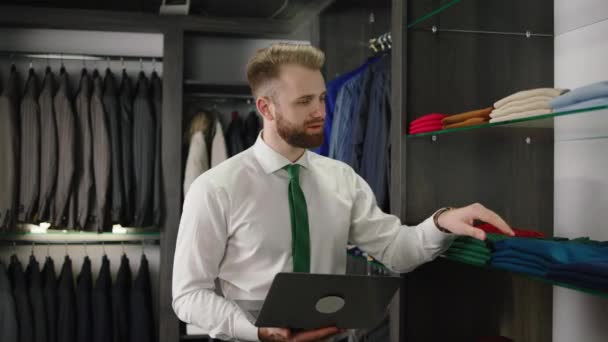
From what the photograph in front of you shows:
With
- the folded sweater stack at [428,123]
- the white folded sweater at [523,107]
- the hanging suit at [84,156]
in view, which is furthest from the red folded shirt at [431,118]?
the hanging suit at [84,156]

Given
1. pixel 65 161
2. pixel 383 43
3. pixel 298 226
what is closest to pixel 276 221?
pixel 298 226

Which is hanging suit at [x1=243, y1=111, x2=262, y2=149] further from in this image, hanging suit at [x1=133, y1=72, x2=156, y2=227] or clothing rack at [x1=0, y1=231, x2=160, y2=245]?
clothing rack at [x1=0, y1=231, x2=160, y2=245]

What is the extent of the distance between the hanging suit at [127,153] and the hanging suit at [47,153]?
1.31 feet

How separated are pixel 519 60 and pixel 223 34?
2537 mm

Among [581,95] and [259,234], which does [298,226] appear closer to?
[259,234]

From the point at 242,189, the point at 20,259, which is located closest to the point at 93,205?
the point at 20,259

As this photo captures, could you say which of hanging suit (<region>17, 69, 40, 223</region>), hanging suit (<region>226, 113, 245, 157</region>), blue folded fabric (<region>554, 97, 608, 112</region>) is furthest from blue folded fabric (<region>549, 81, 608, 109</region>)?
hanging suit (<region>17, 69, 40, 223</region>)

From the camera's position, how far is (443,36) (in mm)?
2549

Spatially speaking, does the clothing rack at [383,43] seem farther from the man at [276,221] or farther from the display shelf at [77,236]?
the display shelf at [77,236]

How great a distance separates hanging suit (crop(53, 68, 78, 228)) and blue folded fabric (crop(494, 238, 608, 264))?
2927 millimetres

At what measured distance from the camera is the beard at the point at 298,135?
213cm

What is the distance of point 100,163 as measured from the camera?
4.19 meters

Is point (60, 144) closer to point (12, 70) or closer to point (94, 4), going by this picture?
point (12, 70)

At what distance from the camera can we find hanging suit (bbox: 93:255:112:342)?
413 centimetres
